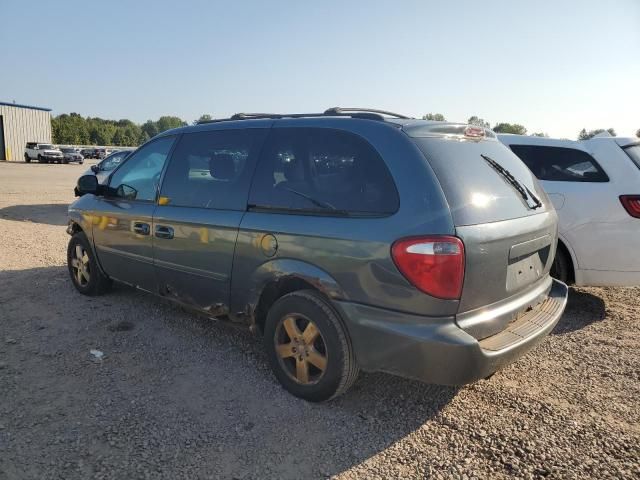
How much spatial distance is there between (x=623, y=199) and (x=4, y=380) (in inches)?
214

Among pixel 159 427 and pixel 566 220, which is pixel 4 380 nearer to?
pixel 159 427

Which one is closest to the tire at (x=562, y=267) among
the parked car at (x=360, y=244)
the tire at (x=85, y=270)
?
the parked car at (x=360, y=244)

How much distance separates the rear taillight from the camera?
439 centimetres

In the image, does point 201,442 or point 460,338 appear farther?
point 201,442

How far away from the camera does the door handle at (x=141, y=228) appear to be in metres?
4.04

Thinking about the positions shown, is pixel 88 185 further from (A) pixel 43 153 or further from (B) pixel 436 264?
(A) pixel 43 153

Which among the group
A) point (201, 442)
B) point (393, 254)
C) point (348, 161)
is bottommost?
point (201, 442)

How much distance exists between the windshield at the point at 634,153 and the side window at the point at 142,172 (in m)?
4.38

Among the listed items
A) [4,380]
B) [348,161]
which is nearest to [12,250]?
[4,380]

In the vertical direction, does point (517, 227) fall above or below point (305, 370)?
above

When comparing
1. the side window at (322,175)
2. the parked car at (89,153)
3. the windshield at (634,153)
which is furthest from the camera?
the parked car at (89,153)

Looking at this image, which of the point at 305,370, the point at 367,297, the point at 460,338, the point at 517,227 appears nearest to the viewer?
the point at 460,338

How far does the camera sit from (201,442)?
264 centimetres

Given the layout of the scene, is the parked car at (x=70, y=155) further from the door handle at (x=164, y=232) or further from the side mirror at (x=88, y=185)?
the door handle at (x=164, y=232)
